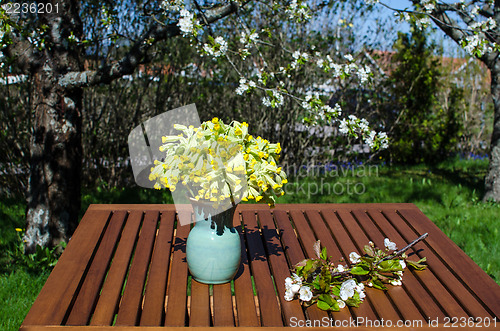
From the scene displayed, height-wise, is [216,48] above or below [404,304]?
above

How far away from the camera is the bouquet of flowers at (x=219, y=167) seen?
1.75 m

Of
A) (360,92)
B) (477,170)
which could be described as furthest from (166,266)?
(477,170)

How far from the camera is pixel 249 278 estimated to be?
1.98 metres

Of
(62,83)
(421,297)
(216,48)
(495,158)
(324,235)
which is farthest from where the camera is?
(495,158)

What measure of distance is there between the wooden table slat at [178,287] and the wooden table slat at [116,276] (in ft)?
0.65

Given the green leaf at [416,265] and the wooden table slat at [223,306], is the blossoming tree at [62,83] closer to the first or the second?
the green leaf at [416,265]

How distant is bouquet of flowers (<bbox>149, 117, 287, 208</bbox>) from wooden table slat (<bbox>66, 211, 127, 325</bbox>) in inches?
19.6

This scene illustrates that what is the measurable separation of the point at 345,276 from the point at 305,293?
0.27 meters

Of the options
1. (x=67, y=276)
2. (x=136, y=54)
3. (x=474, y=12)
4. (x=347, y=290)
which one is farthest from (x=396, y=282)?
(x=474, y=12)

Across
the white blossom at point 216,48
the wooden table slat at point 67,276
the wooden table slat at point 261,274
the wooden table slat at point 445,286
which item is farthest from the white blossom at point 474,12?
the wooden table slat at point 67,276

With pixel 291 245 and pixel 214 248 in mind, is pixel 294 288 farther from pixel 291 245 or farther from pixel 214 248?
pixel 291 245

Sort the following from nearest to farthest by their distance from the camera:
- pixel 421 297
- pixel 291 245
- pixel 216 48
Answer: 1. pixel 421 297
2. pixel 291 245
3. pixel 216 48

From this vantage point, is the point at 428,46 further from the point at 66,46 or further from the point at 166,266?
the point at 166,266

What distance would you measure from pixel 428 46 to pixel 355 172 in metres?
2.72
